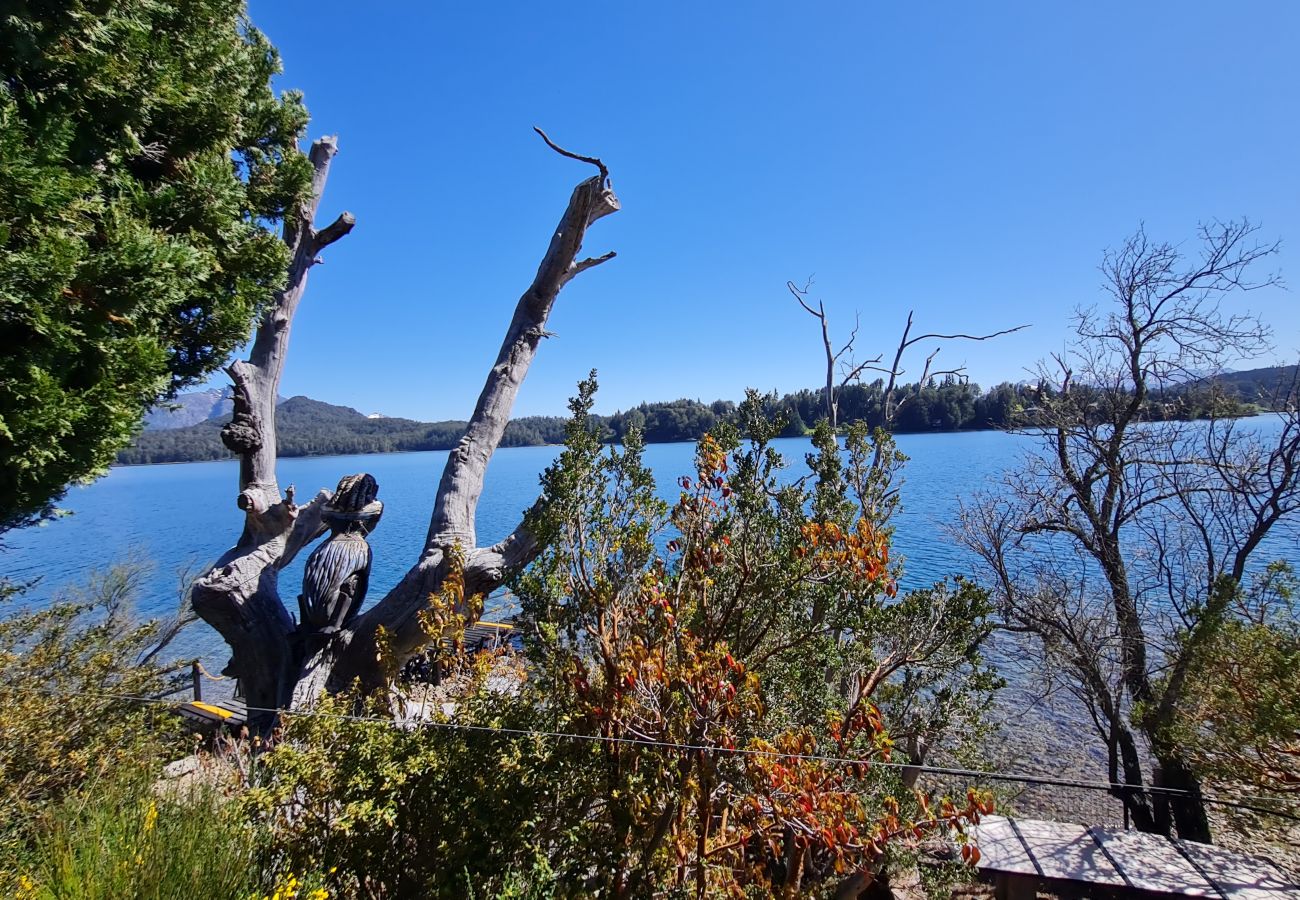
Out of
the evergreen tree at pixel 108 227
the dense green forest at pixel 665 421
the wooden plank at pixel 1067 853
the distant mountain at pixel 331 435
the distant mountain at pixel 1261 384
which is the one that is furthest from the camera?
the distant mountain at pixel 331 435

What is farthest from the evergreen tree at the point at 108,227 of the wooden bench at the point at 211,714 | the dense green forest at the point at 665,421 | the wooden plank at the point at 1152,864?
the wooden plank at the point at 1152,864

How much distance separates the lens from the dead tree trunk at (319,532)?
3.90 meters

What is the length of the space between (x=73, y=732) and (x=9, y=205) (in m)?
2.82

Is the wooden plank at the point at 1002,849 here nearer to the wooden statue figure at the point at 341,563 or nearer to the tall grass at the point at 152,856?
the tall grass at the point at 152,856

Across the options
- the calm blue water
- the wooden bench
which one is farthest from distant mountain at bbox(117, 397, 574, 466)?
the wooden bench

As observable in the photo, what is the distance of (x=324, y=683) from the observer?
4055mm

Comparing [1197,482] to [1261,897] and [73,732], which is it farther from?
[73,732]

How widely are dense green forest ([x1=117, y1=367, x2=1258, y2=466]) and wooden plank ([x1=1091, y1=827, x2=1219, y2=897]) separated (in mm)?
3550

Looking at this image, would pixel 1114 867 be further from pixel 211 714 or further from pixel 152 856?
pixel 211 714

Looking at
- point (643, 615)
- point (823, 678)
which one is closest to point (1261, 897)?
point (823, 678)

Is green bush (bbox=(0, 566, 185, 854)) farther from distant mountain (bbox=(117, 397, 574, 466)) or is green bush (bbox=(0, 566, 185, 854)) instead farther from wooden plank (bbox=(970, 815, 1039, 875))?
distant mountain (bbox=(117, 397, 574, 466))

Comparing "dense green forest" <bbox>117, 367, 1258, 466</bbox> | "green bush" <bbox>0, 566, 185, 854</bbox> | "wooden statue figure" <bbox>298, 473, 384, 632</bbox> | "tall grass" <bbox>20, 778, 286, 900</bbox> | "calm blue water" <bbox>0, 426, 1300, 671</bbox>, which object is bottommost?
"calm blue water" <bbox>0, 426, 1300, 671</bbox>

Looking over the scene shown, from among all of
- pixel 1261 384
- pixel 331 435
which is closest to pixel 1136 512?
pixel 1261 384

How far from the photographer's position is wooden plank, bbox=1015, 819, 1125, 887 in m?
3.88
